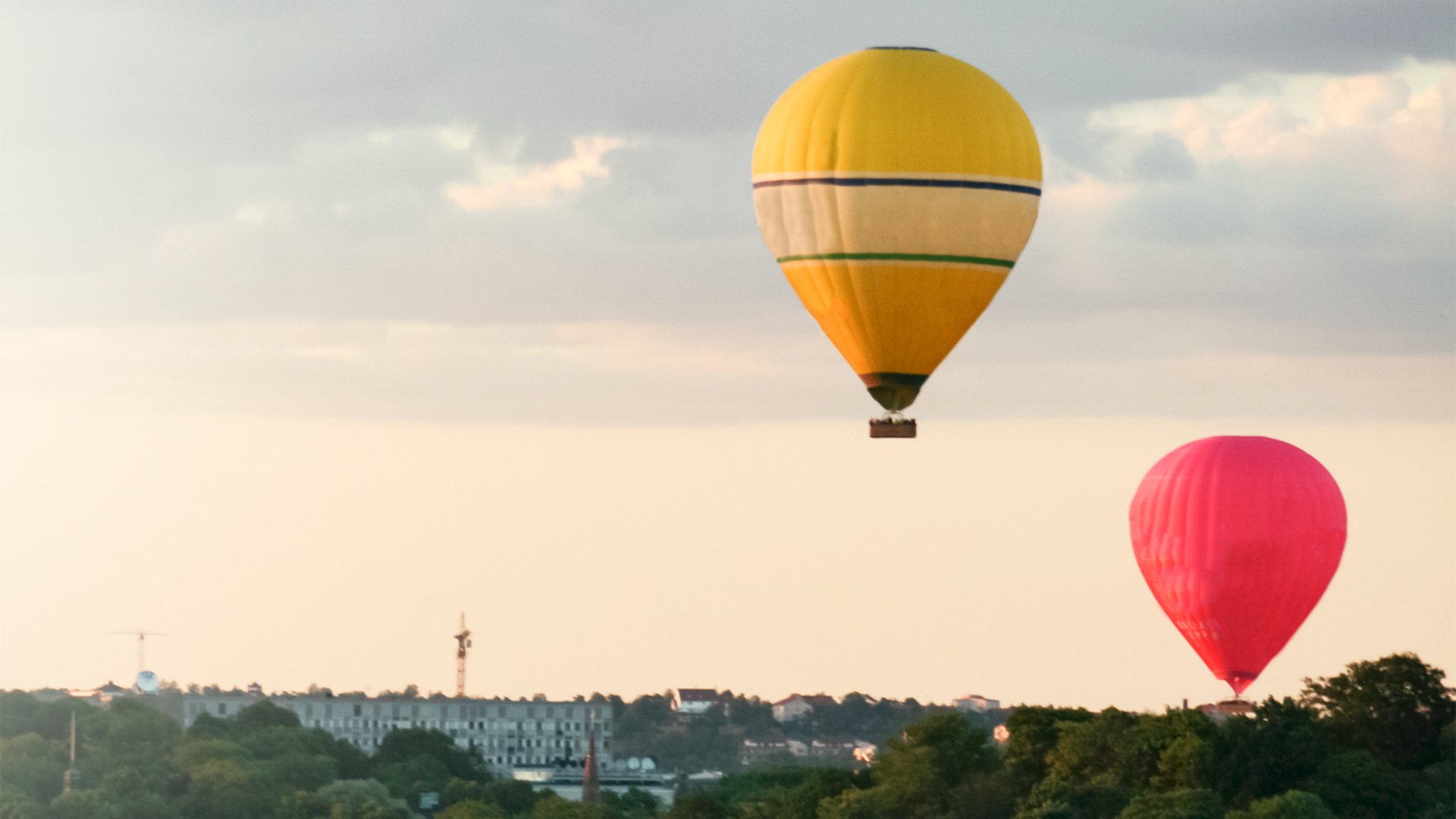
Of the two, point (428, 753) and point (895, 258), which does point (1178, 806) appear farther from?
point (428, 753)

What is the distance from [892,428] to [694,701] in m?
131

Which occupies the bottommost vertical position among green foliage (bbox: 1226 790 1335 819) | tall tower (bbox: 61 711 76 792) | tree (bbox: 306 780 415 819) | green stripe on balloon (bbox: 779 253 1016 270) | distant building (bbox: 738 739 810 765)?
green foliage (bbox: 1226 790 1335 819)

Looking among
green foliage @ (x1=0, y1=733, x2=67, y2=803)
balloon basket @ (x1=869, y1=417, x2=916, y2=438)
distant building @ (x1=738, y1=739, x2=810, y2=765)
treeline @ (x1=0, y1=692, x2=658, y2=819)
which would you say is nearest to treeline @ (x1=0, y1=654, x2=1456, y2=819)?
treeline @ (x1=0, y1=692, x2=658, y2=819)

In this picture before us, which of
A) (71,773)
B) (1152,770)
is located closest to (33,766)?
(71,773)

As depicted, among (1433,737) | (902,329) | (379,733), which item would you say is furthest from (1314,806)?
(379,733)

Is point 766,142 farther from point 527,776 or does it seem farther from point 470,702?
point 470,702

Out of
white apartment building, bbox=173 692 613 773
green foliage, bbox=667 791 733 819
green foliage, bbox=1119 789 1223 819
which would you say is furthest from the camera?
white apartment building, bbox=173 692 613 773

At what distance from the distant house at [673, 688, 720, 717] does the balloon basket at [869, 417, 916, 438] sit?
12562 centimetres

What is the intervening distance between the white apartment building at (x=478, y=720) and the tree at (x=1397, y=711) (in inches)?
4096

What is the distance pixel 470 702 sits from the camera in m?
177

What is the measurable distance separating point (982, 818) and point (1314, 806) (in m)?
10.4

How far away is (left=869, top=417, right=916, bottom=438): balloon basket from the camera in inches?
1887

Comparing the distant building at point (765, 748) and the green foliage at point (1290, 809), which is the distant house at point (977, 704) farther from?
the green foliage at point (1290, 809)

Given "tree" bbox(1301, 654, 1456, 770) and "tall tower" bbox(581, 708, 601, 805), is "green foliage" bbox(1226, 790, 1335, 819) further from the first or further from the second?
"tall tower" bbox(581, 708, 601, 805)
